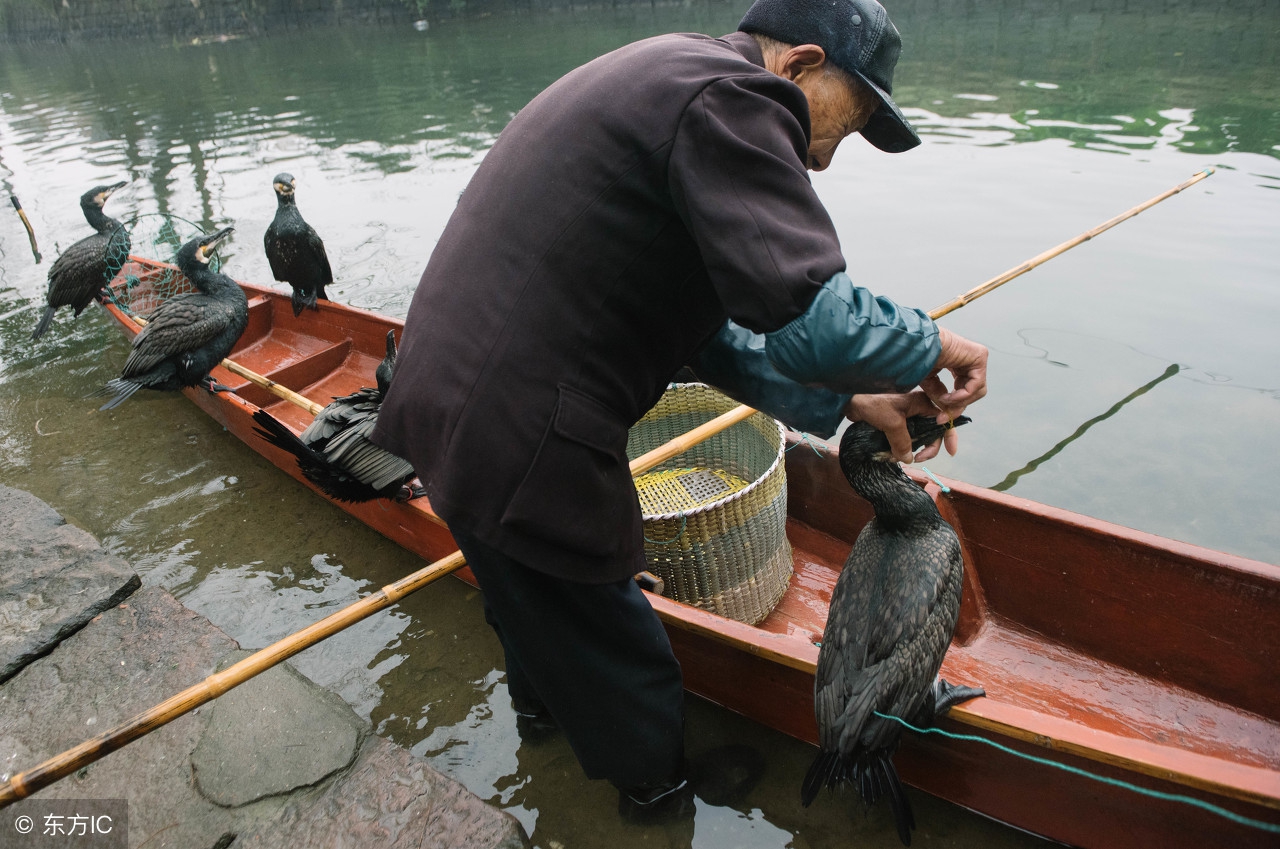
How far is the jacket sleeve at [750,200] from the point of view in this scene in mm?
1438

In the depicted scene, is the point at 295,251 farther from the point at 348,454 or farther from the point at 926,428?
the point at 926,428

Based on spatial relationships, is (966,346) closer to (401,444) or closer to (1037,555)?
(401,444)

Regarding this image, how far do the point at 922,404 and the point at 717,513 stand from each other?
963mm

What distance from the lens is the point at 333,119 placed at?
15.7 m

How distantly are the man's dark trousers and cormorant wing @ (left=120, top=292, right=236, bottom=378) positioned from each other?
395 centimetres

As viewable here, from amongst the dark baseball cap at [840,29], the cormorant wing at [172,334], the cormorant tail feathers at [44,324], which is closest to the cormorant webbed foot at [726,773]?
the dark baseball cap at [840,29]

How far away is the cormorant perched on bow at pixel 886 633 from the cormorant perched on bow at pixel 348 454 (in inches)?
81.4

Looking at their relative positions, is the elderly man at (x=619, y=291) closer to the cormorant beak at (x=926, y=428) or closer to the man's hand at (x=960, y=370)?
the man's hand at (x=960, y=370)

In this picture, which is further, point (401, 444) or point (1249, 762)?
point (1249, 762)

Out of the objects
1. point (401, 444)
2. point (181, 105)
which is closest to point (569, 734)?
point (401, 444)

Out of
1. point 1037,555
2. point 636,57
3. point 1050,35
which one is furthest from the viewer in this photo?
point 1050,35

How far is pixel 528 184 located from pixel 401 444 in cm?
71

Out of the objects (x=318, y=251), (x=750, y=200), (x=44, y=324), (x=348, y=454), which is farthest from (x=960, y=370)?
(x=44, y=324)

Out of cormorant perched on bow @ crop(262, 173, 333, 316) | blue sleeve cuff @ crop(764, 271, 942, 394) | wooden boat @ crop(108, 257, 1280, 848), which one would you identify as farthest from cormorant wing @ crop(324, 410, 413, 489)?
cormorant perched on bow @ crop(262, 173, 333, 316)
